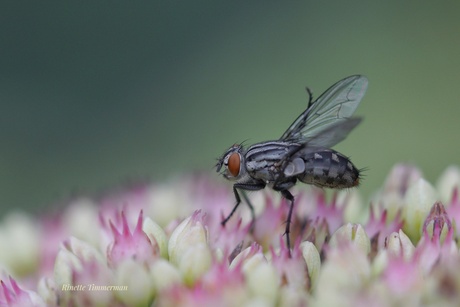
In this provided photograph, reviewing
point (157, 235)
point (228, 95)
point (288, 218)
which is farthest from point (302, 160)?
point (228, 95)

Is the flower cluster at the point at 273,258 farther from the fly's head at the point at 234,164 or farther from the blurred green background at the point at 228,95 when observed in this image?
the blurred green background at the point at 228,95

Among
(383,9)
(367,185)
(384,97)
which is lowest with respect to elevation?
(367,185)

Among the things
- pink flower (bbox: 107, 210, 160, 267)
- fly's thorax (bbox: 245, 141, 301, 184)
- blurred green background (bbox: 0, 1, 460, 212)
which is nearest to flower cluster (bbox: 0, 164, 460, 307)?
pink flower (bbox: 107, 210, 160, 267)

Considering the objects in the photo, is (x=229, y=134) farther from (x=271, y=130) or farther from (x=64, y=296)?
(x=64, y=296)

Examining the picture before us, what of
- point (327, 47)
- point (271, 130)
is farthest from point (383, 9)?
point (271, 130)

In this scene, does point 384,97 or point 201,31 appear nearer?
point 384,97

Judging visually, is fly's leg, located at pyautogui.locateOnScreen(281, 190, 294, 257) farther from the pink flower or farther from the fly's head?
the pink flower

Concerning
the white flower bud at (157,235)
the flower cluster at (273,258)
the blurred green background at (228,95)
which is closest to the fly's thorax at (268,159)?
the flower cluster at (273,258)
